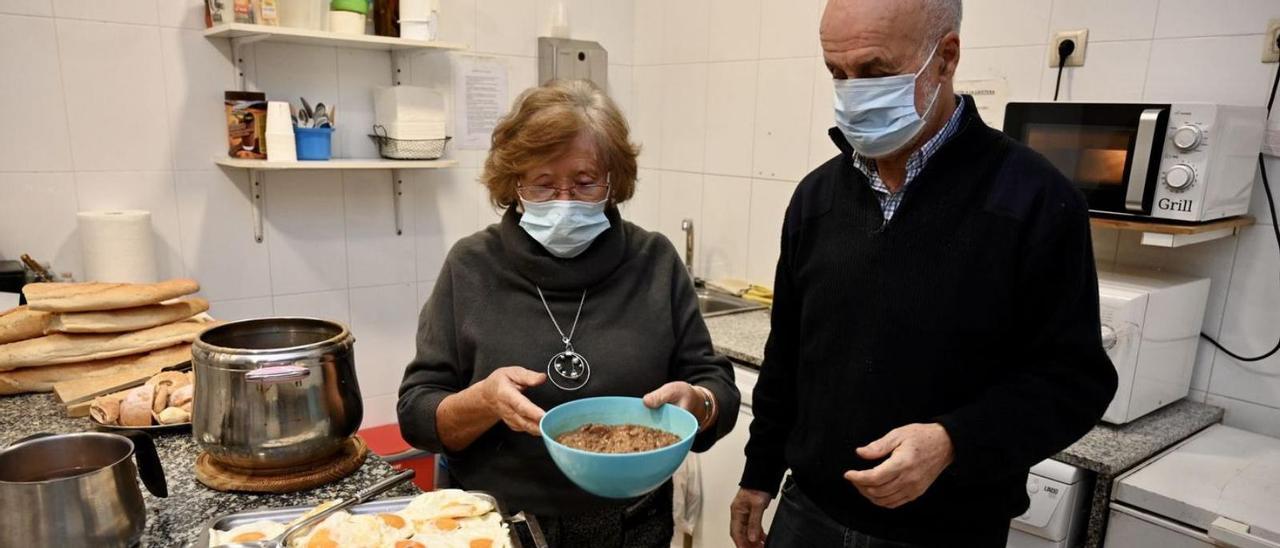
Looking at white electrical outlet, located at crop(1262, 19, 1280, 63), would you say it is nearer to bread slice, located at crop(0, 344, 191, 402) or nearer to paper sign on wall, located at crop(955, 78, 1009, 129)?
paper sign on wall, located at crop(955, 78, 1009, 129)

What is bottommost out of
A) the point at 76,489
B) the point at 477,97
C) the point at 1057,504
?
the point at 1057,504

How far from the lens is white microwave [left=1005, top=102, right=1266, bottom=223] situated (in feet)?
5.29

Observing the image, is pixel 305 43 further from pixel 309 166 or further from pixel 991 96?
pixel 991 96

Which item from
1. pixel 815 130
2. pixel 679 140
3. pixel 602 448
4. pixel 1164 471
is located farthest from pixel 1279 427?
pixel 679 140

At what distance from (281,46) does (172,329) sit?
124cm

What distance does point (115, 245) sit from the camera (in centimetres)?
221

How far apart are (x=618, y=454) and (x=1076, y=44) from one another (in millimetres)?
1688

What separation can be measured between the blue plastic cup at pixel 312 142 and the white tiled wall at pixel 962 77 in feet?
4.56

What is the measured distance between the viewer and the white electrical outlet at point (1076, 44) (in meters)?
1.96

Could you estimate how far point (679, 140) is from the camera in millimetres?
3262

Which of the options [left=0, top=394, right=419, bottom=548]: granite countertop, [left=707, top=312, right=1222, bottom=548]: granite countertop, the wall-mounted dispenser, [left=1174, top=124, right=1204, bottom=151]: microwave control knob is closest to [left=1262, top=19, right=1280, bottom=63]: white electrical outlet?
[left=1174, top=124, right=1204, bottom=151]: microwave control knob

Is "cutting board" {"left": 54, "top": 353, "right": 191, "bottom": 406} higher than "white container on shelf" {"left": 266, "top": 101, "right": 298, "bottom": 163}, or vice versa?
"white container on shelf" {"left": 266, "top": 101, "right": 298, "bottom": 163}

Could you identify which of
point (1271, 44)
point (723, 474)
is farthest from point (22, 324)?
point (1271, 44)

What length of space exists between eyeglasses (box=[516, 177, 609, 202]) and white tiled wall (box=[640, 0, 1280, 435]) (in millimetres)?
1380
